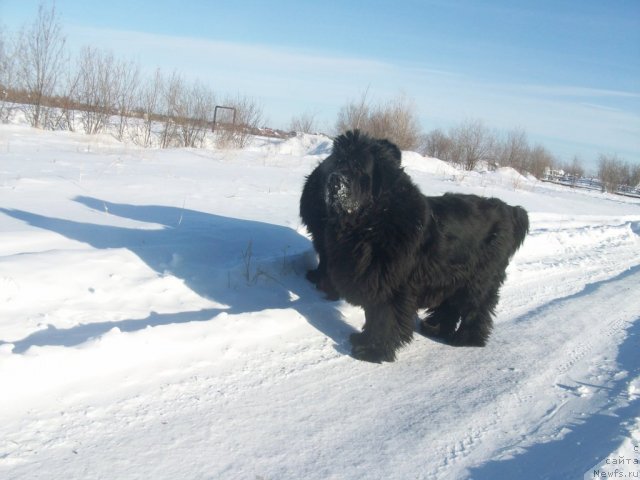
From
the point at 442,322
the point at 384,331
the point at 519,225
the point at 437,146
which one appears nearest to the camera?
the point at 384,331

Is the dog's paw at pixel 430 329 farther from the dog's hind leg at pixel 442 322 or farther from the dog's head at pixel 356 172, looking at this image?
the dog's head at pixel 356 172

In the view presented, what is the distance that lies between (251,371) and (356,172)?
5.59ft

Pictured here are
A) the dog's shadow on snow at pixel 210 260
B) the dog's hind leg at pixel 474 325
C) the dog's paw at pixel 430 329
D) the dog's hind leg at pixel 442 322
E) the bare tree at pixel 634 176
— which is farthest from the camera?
the bare tree at pixel 634 176

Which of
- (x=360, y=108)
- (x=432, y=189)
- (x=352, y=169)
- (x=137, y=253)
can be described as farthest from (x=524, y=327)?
(x=360, y=108)

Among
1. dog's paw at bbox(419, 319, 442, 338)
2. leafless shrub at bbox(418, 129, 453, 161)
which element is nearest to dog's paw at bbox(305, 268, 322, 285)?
dog's paw at bbox(419, 319, 442, 338)

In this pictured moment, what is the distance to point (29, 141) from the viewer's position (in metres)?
13.2

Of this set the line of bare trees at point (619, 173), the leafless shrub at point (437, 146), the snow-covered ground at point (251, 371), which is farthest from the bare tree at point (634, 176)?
the snow-covered ground at point (251, 371)

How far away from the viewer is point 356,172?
13.4ft

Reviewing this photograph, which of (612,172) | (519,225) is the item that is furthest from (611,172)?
(519,225)

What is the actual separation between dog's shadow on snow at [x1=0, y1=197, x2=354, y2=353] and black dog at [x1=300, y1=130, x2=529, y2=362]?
47 centimetres

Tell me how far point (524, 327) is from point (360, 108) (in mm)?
18794

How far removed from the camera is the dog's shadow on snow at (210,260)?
425cm

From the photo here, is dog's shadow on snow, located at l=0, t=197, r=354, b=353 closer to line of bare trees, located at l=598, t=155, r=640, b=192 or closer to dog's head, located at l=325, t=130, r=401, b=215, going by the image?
dog's head, located at l=325, t=130, r=401, b=215

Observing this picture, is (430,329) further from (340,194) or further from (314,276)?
(340,194)
